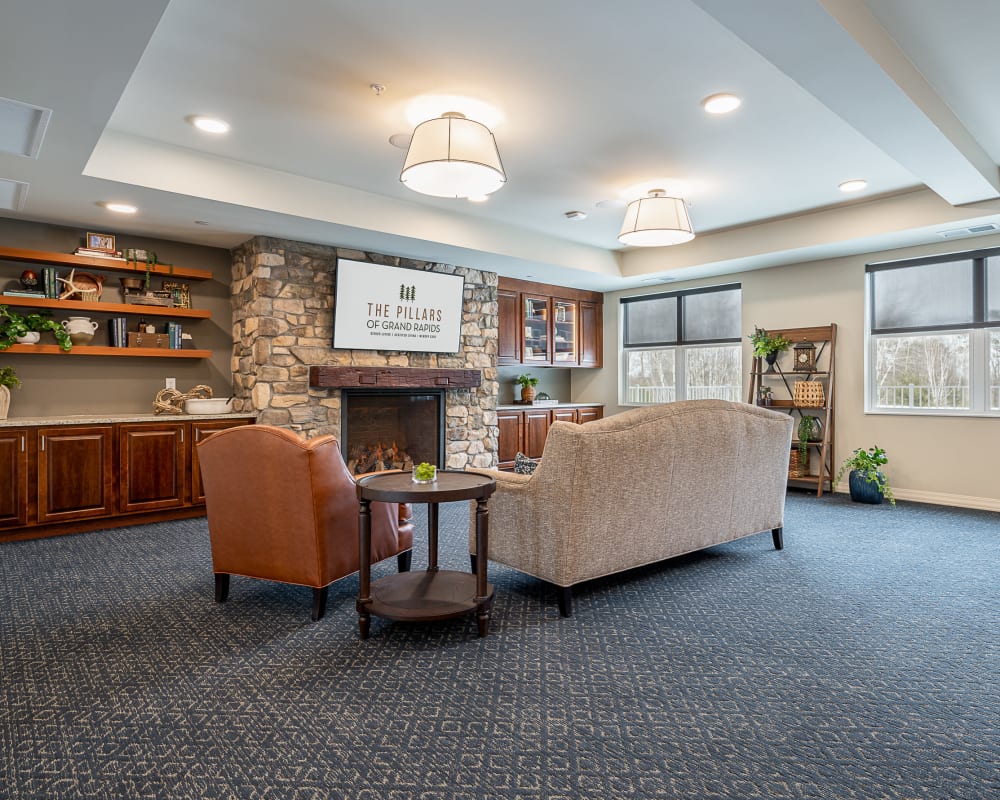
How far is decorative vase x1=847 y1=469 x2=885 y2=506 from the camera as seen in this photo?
17.9ft

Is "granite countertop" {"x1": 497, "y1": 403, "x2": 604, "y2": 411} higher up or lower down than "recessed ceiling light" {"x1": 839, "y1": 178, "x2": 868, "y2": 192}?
lower down

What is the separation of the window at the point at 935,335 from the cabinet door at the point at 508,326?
3660mm

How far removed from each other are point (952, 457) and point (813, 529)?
1956 millimetres

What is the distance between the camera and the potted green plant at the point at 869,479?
5.45 metres

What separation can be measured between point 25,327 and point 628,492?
4448 millimetres

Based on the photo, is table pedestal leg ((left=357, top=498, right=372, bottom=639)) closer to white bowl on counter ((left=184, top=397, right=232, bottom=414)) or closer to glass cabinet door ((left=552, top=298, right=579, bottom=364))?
white bowl on counter ((left=184, top=397, right=232, bottom=414))

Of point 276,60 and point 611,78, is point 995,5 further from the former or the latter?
point 276,60

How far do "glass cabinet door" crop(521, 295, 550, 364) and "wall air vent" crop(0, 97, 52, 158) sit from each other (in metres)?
5.02

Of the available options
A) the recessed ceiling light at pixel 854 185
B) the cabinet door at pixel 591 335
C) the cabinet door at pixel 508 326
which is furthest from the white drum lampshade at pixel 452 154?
the cabinet door at pixel 591 335

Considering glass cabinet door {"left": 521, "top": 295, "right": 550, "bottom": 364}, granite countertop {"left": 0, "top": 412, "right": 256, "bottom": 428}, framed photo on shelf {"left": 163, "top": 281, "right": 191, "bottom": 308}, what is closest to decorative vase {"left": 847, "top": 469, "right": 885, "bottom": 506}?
glass cabinet door {"left": 521, "top": 295, "right": 550, "bottom": 364}

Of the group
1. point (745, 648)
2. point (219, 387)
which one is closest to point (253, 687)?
point (745, 648)

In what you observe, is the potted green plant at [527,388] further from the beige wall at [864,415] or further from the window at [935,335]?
the window at [935,335]

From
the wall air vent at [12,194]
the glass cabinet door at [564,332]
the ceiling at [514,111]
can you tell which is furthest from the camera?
the glass cabinet door at [564,332]

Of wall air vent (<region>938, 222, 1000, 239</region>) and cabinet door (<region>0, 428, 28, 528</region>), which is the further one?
wall air vent (<region>938, 222, 1000, 239</region>)
